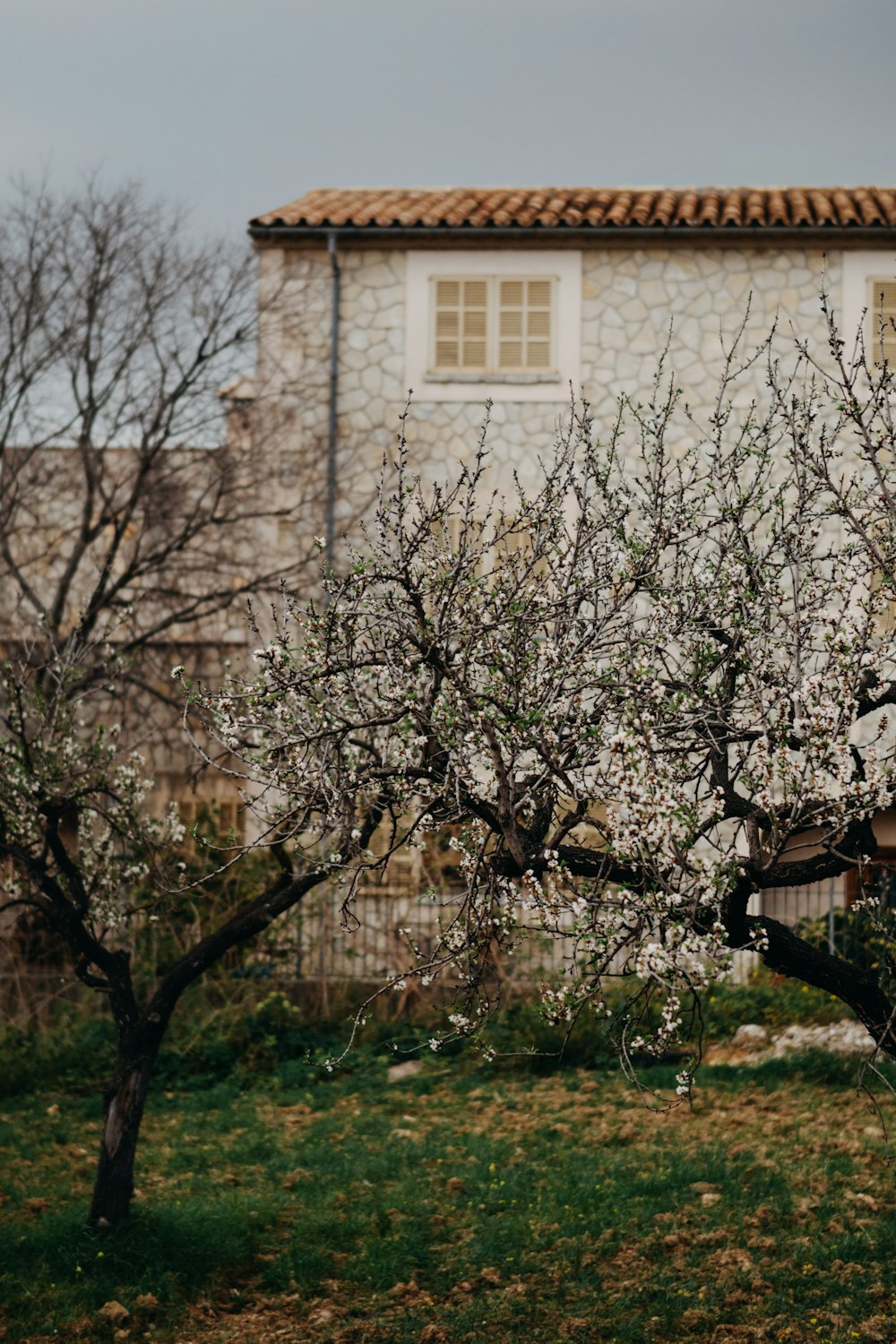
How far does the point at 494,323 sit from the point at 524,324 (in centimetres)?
39

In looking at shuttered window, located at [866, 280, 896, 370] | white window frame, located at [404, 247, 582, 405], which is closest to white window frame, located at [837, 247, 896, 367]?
shuttered window, located at [866, 280, 896, 370]

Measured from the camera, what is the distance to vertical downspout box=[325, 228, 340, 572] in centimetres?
1848

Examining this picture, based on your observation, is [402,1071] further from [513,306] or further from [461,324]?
[513,306]

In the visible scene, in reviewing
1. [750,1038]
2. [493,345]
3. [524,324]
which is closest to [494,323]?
[493,345]

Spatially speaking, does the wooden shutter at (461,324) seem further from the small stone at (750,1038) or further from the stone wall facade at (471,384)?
the small stone at (750,1038)

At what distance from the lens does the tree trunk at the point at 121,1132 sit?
966 centimetres

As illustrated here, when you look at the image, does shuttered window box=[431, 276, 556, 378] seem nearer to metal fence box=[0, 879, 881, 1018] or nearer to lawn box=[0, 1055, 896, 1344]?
metal fence box=[0, 879, 881, 1018]

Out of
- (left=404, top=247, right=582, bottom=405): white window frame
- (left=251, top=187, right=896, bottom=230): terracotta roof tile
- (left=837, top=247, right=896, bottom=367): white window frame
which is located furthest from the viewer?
(left=404, top=247, right=582, bottom=405): white window frame

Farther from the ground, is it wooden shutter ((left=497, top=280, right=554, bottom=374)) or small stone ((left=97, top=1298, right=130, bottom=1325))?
wooden shutter ((left=497, top=280, right=554, bottom=374))

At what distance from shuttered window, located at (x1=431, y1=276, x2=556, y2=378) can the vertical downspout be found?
1248 mm

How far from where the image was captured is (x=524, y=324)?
1878cm

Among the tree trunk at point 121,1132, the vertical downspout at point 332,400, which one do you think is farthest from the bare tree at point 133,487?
the tree trunk at point 121,1132

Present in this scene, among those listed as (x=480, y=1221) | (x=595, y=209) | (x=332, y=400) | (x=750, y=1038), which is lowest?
(x=480, y=1221)

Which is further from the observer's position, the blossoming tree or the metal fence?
the metal fence
